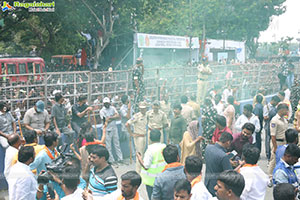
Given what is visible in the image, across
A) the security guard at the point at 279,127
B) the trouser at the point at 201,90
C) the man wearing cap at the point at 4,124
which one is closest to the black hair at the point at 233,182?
the security guard at the point at 279,127

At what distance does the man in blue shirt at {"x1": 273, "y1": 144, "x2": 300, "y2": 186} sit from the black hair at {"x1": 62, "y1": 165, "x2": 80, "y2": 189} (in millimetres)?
1757

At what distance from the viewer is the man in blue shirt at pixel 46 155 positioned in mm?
3404

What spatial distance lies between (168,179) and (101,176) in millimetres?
603

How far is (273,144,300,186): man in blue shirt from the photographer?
3.03 meters

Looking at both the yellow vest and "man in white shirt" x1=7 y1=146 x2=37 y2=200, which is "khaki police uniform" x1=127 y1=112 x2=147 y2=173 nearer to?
the yellow vest

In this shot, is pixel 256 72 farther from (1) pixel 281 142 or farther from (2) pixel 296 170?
(2) pixel 296 170

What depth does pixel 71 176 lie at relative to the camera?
8.66 feet

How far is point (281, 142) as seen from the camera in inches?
193

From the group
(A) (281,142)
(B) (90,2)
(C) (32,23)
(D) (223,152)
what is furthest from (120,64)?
(D) (223,152)

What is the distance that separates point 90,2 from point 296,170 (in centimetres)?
964

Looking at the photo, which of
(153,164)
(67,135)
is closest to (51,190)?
(153,164)

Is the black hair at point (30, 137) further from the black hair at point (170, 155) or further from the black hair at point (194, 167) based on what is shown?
the black hair at point (194, 167)

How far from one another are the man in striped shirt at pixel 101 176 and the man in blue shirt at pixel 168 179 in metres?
0.42

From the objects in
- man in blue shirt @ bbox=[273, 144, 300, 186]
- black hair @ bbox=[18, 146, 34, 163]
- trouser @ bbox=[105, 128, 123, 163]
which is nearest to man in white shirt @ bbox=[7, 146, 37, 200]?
black hair @ bbox=[18, 146, 34, 163]
